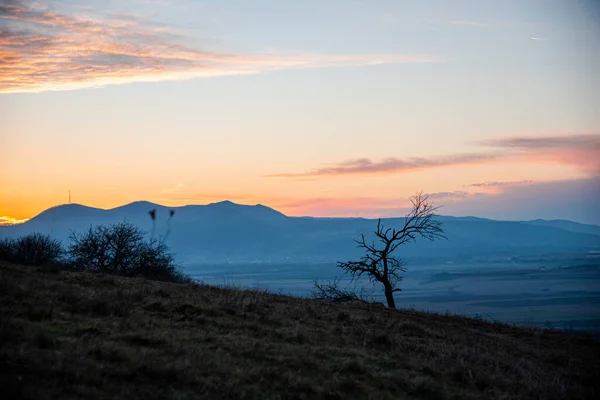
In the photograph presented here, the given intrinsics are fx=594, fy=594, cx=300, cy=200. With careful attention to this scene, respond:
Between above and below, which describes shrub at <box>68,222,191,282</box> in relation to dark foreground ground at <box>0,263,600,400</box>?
above

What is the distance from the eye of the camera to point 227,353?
39.7ft

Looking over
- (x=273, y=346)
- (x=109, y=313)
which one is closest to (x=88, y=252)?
(x=109, y=313)

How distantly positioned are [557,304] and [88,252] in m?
119

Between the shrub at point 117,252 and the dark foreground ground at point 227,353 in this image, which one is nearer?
the dark foreground ground at point 227,353

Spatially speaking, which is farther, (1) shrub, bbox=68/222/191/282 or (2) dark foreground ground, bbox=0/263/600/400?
(1) shrub, bbox=68/222/191/282

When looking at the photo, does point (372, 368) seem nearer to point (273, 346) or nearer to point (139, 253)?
point (273, 346)

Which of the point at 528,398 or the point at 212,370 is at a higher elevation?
the point at 212,370

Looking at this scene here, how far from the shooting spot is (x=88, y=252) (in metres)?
36.8

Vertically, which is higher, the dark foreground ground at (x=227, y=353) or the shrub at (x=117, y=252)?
the shrub at (x=117, y=252)

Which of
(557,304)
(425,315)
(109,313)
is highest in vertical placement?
(109,313)

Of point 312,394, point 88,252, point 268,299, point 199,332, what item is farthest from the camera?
point 88,252

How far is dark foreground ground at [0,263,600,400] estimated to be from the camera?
984 cm

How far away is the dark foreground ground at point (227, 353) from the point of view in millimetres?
9836

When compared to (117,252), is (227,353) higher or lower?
lower
